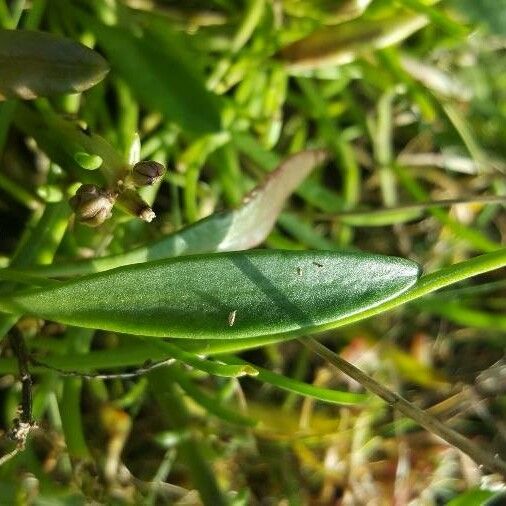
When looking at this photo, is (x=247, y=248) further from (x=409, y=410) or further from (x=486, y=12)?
(x=486, y=12)

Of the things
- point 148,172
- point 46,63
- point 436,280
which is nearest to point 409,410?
point 436,280

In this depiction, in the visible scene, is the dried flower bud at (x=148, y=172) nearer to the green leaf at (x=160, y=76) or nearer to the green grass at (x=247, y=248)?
the green grass at (x=247, y=248)

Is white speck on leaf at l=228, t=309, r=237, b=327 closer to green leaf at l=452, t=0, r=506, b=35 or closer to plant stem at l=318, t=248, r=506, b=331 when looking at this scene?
plant stem at l=318, t=248, r=506, b=331

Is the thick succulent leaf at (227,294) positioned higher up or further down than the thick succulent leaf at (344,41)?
further down

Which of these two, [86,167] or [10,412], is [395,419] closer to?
[10,412]

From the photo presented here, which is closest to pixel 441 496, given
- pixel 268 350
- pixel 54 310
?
pixel 268 350

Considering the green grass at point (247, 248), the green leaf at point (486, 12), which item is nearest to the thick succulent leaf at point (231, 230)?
the green grass at point (247, 248)
